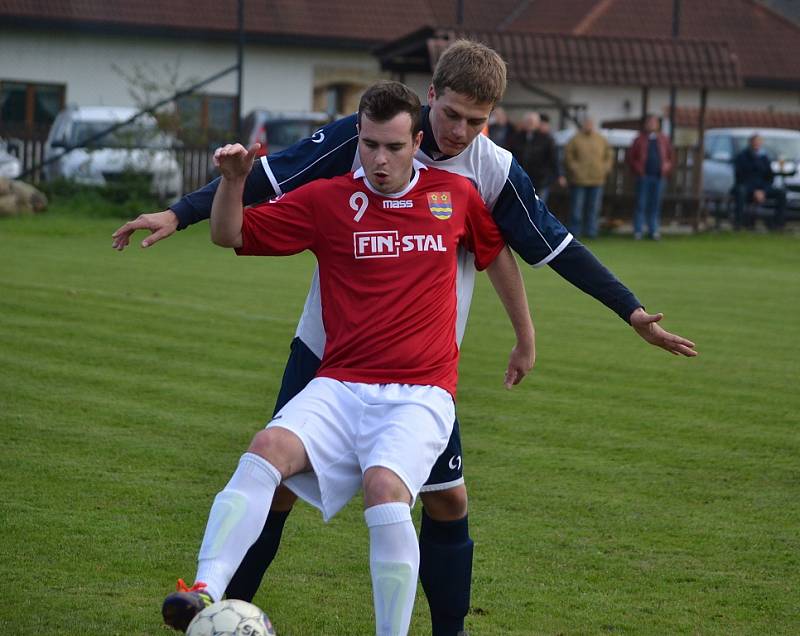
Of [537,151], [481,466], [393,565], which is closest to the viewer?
[393,565]

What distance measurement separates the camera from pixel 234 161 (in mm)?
4109

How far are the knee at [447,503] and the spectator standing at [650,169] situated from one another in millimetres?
17960

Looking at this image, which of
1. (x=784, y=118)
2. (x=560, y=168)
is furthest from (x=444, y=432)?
(x=784, y=118)

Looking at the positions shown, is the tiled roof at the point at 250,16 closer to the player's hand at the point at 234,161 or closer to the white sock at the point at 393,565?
the player's hand at the point at 234,161

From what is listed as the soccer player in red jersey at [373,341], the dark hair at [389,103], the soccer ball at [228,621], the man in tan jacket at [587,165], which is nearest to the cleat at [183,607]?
the soccer ball at [228,621]

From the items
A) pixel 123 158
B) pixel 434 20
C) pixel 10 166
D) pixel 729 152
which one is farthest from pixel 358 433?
pixel 434 20

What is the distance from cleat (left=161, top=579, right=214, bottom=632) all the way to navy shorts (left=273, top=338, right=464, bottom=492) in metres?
0.97

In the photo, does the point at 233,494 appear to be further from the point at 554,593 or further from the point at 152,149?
the point at 152,149

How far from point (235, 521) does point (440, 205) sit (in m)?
1.28

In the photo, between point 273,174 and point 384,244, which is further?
point 273,174

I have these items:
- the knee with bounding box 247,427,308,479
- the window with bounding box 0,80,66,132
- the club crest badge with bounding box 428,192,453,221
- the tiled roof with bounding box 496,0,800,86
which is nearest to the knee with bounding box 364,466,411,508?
the knee with bounding box 247,427,308,479

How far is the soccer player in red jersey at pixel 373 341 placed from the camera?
3994 mm

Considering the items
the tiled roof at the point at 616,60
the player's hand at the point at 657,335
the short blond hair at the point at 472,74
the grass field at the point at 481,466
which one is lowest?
the grass field at the point at 481,466

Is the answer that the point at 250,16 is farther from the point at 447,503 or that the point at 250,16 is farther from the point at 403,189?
the point at 447,503
